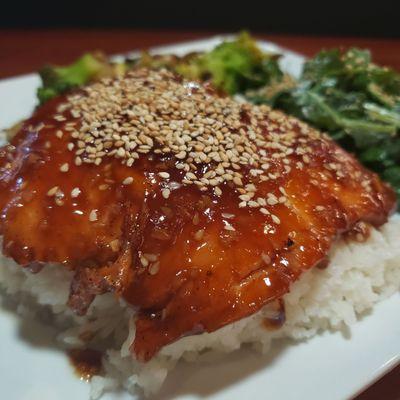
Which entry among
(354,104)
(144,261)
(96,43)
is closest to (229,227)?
(144,261)

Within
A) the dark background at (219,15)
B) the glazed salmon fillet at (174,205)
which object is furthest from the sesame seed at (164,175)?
the dark background at (219,15)

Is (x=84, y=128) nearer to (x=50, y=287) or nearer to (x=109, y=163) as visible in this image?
(x=109, y=163)

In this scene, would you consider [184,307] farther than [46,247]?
No

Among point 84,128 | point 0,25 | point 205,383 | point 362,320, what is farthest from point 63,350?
point 0,25

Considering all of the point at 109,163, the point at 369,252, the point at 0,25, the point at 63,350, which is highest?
the point at 109,163

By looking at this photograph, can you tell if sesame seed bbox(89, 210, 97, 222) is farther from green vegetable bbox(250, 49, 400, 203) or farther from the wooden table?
the wooden table

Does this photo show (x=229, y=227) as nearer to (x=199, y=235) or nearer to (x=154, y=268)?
(x=199, y=235)

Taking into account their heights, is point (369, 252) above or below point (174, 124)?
below

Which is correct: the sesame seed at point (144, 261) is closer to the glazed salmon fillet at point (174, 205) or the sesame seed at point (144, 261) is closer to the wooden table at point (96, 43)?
the glazed salmon fillet at point (174, 205)
